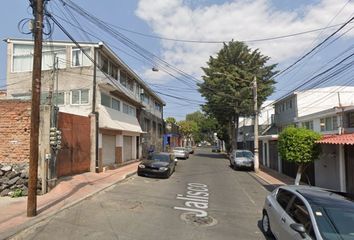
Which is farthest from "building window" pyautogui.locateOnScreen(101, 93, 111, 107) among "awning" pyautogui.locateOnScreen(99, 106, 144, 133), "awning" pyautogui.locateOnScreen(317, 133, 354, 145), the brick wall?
"awning" pyautogui.locateOnScreen(317, 133, 354, 145)

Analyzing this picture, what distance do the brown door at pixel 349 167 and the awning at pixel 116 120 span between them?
46.5ft

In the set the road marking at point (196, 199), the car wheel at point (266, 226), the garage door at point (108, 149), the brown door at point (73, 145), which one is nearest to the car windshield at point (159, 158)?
the garage door at point (108, 149)

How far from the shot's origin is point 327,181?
18859 millimetres

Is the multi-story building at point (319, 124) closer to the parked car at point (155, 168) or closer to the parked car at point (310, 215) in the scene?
the parked car at point (310, 215)

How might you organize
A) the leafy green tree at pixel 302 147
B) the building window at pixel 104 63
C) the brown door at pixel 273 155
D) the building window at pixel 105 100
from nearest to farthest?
the leafy green tree at pixel 302 147, the building window at pixel 105 100, the building window at pixel 104 63, the brown door at pixel 273 155

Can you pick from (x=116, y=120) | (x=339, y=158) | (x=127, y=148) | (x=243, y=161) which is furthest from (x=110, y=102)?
(x=339, y=158)

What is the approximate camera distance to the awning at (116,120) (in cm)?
2466

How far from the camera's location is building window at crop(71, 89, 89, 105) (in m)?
24.3

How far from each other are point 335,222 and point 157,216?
5.94 metres

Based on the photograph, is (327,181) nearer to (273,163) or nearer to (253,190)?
(253,190)

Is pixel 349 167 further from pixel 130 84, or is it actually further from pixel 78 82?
pixel 130 84

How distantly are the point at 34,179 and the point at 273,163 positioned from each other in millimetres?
23746

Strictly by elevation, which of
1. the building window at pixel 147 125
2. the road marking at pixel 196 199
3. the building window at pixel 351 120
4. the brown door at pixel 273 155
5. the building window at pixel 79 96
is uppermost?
the building window at pixel 79 96

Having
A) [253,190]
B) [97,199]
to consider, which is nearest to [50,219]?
[97,199]
